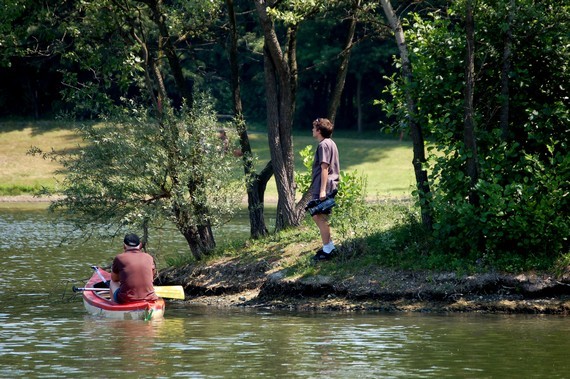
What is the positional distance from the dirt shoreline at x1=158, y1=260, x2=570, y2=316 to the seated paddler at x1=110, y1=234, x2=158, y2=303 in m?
1.86

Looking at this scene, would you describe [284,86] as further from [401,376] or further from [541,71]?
[401,376]

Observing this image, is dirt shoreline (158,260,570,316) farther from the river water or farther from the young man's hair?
the young man's hair

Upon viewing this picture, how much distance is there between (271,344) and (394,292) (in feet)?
11.7

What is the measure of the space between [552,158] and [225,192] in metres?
5.60

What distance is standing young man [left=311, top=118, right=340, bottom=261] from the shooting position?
16094 millimetres

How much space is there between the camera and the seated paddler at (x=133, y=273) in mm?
15062

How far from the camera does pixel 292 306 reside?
628 inches

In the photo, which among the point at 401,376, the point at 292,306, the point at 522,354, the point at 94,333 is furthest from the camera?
the point at 292,306


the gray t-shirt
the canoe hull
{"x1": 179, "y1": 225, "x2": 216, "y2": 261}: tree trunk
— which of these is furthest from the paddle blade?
the gray t-shirt

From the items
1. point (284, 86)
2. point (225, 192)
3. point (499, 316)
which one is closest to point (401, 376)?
point (499, 316)

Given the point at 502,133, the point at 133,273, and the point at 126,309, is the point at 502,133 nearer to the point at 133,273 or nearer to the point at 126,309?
the point at 133,273

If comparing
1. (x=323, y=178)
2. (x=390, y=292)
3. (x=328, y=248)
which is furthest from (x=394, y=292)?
(x=323, y=178)

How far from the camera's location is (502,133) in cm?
1584

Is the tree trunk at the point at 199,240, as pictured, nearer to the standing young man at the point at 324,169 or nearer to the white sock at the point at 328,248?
the white sock at the point at 328,248
